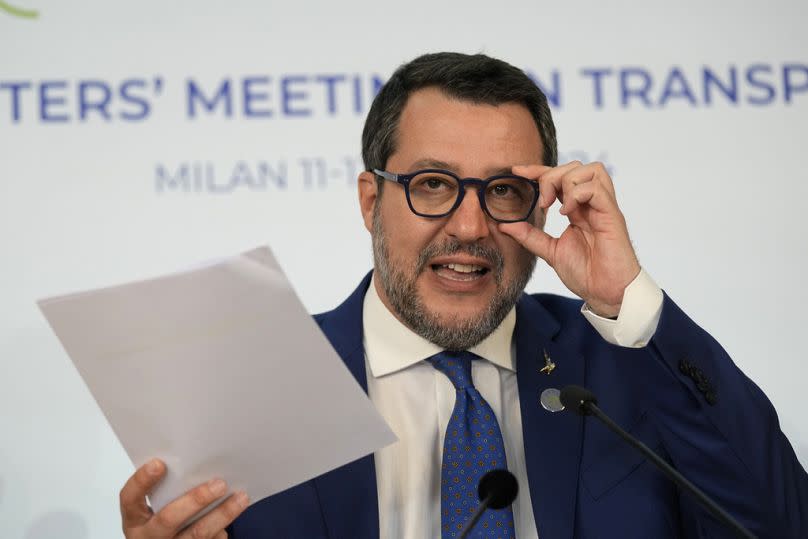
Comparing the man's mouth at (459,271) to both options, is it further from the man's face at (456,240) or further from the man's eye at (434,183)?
the man's eye at (434,183)

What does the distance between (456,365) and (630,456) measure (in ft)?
1.24

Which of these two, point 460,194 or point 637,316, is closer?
point 637,316

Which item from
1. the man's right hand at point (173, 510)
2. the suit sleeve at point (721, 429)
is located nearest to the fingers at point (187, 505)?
the man's right hand at point (173, 510)

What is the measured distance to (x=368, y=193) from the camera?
219 cm

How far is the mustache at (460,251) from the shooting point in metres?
1.92

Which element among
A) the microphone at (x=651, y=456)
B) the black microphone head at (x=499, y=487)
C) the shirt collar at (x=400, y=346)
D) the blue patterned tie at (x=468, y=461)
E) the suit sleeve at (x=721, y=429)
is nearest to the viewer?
the microphone at (x=651, y=456)

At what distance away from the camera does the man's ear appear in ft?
7.11

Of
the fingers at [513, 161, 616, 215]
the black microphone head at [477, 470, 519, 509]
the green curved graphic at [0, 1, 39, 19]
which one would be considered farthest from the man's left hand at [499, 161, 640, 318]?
A: the green curved graphic at [0, 1, 39, 19]

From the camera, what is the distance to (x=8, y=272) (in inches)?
103

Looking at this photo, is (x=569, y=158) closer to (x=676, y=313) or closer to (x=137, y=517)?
(x=676, y=313)

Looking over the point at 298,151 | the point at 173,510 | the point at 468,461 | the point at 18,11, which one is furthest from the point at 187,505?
the point at 18,11

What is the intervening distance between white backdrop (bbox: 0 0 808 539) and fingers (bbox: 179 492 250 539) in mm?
1105

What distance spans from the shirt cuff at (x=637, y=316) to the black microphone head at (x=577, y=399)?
26cm

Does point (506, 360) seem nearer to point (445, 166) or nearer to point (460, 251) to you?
point (460, 251)
